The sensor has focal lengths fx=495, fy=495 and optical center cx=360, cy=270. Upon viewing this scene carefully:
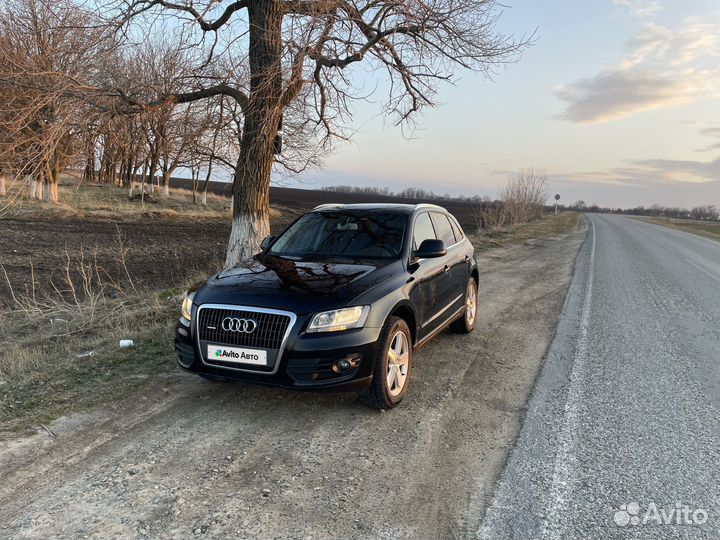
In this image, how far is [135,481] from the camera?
3.05 metres

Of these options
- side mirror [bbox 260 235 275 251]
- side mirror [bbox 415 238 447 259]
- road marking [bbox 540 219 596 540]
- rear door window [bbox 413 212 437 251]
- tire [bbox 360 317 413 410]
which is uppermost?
rear door window [bbox 413 212 437 251]

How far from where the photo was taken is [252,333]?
12.6 ft

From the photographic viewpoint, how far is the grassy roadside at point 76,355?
425cm

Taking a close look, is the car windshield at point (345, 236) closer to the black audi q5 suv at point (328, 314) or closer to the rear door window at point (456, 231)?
the black audi q5 suv at point (328, 314)

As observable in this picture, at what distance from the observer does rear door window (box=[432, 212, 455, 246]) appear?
5989 millimetres

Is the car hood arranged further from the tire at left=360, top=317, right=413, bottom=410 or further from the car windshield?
the tire at left=360, top=317, right=413, bottom=410

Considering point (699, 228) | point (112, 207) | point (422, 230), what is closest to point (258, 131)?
point (422, 230)

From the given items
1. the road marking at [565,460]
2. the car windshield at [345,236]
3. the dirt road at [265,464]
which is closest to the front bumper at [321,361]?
the dirt road at [265,464]

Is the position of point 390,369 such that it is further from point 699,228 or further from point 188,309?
point 699,228

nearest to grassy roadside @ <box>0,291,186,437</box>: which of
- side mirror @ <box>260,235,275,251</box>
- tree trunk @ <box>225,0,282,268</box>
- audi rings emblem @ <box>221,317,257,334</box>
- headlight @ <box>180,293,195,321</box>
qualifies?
headlight @ <box>180,293,195,321</box>

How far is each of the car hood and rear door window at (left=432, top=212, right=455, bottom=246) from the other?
4.78 feet

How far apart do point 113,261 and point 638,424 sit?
1448cm

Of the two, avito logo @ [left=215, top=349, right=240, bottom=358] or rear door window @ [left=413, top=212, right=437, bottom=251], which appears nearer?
avito logo @ [left=215, top=349, right=240, bottom=358]

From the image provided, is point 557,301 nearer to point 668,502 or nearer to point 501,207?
point 668,502
